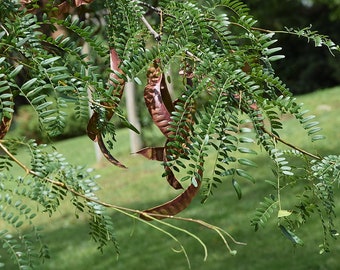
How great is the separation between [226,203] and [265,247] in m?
2.05

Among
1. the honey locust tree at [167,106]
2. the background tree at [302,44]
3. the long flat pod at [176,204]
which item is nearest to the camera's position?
the honey locust tree at [167,106]

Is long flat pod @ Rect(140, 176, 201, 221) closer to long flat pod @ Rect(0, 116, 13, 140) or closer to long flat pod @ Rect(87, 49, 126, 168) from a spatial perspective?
long flat pod @ Rect(87, 49, 126, 168)

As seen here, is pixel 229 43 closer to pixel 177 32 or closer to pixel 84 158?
pixel 177 32

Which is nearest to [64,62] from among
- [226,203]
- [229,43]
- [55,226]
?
[229,43]

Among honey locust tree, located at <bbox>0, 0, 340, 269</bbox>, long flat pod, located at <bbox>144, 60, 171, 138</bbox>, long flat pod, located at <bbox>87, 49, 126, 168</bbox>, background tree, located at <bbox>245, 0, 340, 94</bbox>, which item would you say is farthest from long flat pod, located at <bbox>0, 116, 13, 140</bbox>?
background tree, located at <bbox>245, 0, 340, 94</bbox>

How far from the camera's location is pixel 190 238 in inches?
288

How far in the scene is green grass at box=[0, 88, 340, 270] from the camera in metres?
6.26

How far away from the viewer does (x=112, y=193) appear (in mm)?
10789

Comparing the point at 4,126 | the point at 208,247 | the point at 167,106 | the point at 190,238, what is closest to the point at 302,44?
the point at 190,238

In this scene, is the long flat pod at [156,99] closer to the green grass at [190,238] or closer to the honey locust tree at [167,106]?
the honey locust tree at [167,106]

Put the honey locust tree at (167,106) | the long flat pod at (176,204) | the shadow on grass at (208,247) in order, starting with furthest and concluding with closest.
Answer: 1. the shadow on grass at (208,247)
2. the long flat pod at (176,204)
3. the honey locust tree at (167,106)

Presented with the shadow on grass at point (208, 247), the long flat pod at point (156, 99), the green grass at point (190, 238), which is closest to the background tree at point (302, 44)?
the green grass at point (190, 238)

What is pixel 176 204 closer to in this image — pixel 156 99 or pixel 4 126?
pixel 156 99

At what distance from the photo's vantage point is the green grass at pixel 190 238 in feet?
20.5
